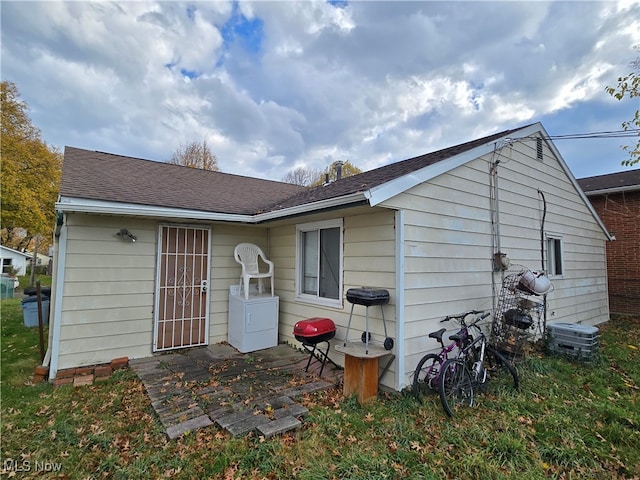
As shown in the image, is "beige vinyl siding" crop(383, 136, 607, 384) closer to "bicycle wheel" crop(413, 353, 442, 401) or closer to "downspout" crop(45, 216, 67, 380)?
"bicycle wheel" crop(413, 353, 442, 401)

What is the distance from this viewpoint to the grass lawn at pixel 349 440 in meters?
2.30

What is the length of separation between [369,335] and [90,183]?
491cm

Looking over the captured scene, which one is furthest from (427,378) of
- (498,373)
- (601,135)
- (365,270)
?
(601,135)

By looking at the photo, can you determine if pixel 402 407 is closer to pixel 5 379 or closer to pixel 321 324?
pixel 321 324

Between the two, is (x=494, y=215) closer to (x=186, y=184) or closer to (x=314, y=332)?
(x=314, y=332)

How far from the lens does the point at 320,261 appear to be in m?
4.95

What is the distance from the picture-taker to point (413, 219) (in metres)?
3.84

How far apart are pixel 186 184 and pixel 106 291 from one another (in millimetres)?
2745

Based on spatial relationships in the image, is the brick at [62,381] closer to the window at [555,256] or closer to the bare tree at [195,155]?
the window at [555,256]

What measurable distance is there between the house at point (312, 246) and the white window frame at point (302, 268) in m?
0.03

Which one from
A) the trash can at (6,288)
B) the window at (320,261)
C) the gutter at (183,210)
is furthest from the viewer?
the trash can at (6,288)

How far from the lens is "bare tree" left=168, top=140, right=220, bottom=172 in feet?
66.4

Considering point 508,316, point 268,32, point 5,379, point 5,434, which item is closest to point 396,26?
point 268,32

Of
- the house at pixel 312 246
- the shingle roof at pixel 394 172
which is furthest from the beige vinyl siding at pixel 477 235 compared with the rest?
the shingle roof at pixel 394 172
